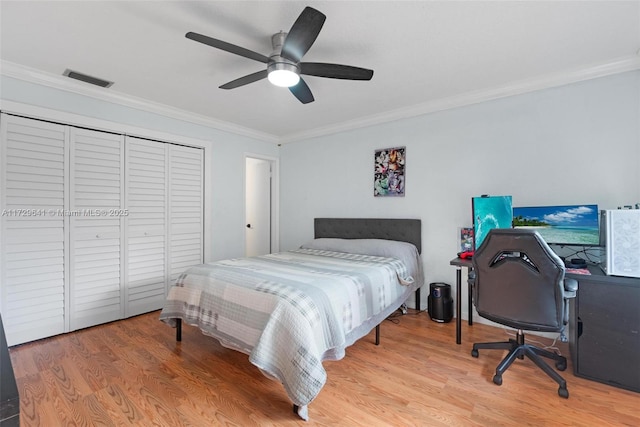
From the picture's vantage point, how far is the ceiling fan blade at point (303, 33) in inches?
58.0

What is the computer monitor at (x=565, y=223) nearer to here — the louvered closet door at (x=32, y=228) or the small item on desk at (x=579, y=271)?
the small item on desk at (x=579, y=271)

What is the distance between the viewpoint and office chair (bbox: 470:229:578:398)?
1.86 meters

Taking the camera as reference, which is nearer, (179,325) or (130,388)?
(130,388)

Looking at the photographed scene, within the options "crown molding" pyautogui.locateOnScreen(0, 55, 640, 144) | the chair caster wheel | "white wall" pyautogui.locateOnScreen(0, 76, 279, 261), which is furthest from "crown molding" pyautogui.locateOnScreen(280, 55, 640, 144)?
the chair caster wheel

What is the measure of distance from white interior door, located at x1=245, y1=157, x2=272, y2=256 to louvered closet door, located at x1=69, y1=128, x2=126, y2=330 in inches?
81.5

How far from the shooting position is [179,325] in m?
2.59

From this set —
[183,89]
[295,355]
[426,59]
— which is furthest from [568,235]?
[183,89]

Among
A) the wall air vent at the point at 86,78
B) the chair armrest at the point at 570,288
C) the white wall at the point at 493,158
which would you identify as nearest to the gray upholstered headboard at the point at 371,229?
the white wall at the point at 493,158

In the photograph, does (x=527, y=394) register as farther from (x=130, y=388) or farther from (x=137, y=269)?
(x=137, y=269)

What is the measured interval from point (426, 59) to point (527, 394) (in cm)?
251

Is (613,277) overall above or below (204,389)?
above

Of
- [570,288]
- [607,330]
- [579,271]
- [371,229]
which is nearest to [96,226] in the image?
[371,229]

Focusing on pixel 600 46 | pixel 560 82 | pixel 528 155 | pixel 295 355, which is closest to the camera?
pixel 295 355

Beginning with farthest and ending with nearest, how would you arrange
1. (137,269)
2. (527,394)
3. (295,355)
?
(137,269)
(527,394)
(295,355)
